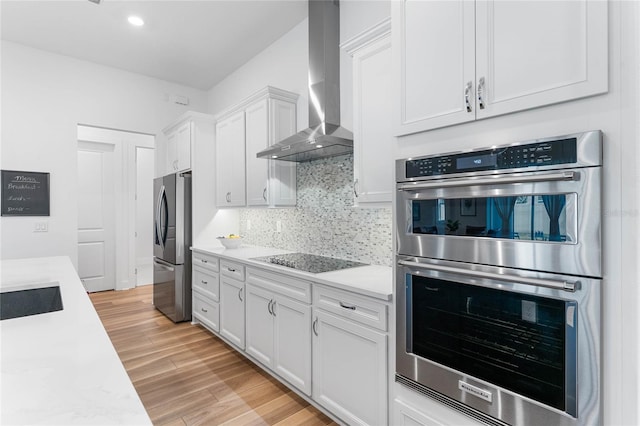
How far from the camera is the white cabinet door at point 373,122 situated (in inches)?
79.4

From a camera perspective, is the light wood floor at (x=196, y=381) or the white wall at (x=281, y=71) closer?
the light wood floor at (x=196, y=381)

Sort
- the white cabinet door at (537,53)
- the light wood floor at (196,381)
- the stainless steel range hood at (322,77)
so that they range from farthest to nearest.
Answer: the stainless steel range hood at (322,77) → the light wood floor at (196,381) → the white cabinet door at (537,53)

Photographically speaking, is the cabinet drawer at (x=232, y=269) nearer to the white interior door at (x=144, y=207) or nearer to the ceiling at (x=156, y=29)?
the ceiling at (x=156, y=29)

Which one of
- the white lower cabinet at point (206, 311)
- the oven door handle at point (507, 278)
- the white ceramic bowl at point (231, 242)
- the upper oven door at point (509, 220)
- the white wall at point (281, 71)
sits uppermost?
Result: the white wall at point (281, 71)

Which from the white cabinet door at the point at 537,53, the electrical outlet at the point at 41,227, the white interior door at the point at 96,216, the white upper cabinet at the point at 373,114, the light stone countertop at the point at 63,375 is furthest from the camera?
the white interior door at the point at 96,216

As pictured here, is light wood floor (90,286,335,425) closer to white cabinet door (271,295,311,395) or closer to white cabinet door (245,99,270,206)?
white cabinet door (271,295,311,395)

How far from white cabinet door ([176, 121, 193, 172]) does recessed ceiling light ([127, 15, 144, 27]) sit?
1.06 meters

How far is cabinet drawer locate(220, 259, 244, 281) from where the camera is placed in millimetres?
2955

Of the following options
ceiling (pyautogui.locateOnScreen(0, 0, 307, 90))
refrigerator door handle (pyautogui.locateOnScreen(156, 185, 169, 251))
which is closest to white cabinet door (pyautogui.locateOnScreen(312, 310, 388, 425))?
refrigerator door handle (pyautogui.locateOnScreen(156, 185, 169, 251))

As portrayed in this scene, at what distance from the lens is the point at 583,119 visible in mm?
1091

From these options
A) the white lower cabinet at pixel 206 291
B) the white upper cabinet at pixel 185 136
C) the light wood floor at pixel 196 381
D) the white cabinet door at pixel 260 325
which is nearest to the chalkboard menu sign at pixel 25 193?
the white upper cabinet at pixel 185 136

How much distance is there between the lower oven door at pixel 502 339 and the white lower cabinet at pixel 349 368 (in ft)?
0.64

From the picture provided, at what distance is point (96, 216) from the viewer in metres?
5.40

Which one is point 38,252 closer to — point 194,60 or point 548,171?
point 194,60
